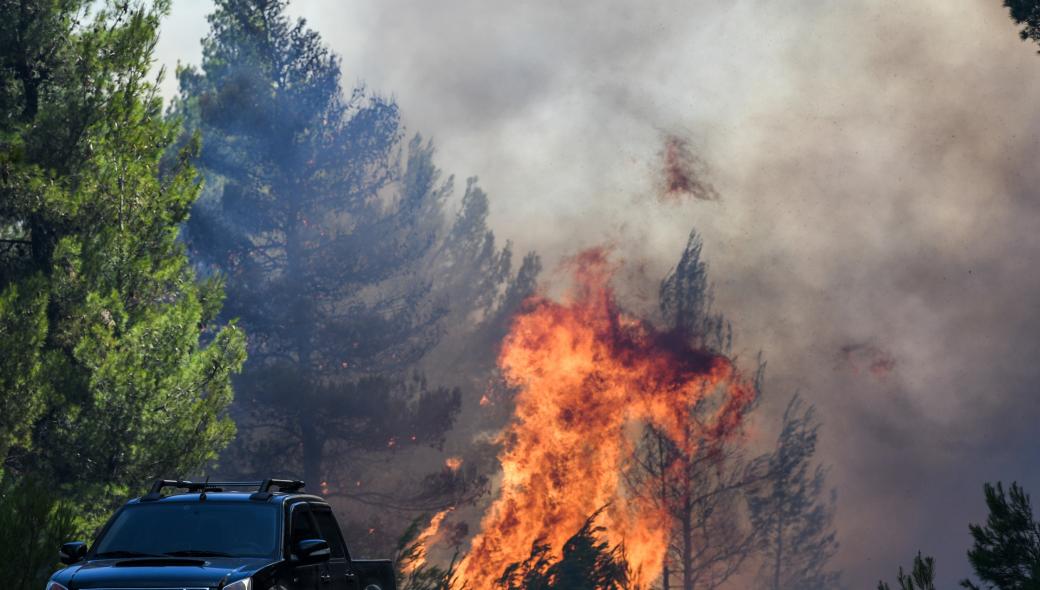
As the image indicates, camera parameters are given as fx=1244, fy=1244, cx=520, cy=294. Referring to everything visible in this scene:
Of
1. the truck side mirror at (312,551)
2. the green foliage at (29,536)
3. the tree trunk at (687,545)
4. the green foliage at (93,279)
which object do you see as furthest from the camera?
the tree trunk at (687,545)

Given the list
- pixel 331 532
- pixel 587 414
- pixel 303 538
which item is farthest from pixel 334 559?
pixel 587 414

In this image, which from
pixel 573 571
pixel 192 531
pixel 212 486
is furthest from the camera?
pixel 573 571

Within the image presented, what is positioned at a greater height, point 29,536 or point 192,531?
point 29,536

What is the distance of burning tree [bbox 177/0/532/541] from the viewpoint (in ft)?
144

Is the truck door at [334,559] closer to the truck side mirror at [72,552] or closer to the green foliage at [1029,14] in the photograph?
the truck side mirror at [72,552]

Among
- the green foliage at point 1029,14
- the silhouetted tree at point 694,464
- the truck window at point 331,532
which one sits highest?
the silhouetted tree at point 694,464

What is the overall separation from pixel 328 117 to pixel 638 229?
21.6 metres

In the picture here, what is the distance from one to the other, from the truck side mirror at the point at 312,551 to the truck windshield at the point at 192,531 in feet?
0.74

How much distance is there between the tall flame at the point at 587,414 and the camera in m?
50.6

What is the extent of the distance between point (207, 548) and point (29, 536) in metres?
4.65

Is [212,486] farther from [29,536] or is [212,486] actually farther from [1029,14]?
[1029,14]

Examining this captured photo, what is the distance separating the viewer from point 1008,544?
19.1m

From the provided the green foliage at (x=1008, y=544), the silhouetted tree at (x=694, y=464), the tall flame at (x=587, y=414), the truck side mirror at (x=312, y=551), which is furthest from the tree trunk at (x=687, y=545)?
the truck side mirror at (x=312, y=551)

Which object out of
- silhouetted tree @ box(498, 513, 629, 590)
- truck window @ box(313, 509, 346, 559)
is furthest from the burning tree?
truck window @ box(313, 509, 346, 559)
